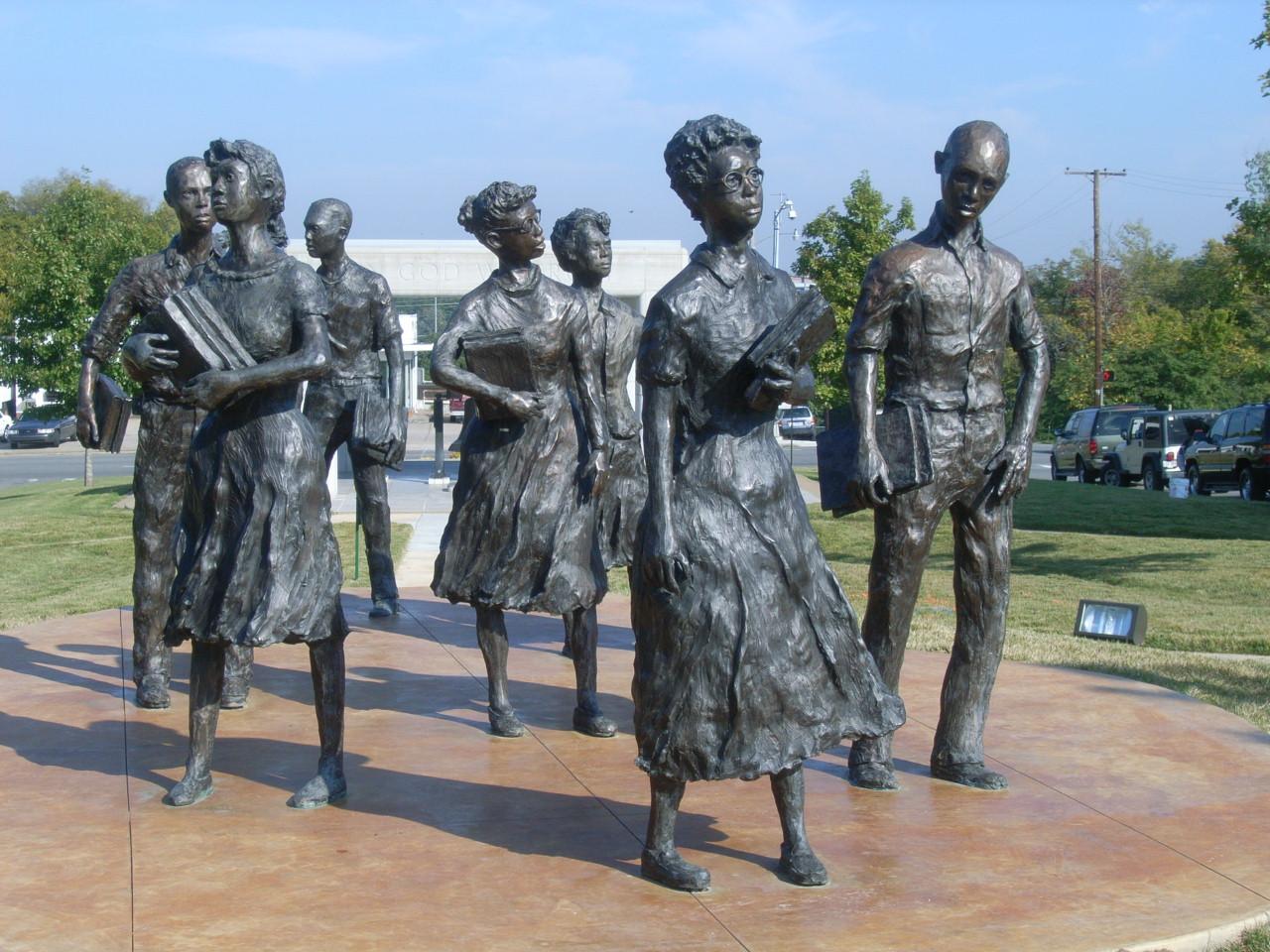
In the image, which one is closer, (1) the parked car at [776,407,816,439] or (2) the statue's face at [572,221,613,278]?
(2) the statue's face at [572,221,613,278]

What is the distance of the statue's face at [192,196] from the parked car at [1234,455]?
20.5 metres

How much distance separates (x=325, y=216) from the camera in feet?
27.7

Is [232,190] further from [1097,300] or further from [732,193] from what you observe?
[1097,300]

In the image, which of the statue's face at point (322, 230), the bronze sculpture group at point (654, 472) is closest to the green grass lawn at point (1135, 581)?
the bronze sculpture group at point (654, 472)

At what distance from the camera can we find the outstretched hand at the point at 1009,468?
537cm

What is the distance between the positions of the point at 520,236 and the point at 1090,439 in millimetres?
25356

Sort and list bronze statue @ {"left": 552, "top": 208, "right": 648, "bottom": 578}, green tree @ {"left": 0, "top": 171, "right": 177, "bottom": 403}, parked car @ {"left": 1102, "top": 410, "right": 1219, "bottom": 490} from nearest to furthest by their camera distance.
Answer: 1. bronze statue @ {"left": 552, "top": 208, "right": 648, "bottom": 578}
2. green tree @ {"left": 0, "top": 171, "right": 177, "bottom": 403}
3. parked car @ {"left": 1102, "top": 410, "right": 1219, "bottom": 490}

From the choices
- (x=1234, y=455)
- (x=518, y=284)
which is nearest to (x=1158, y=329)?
(x=1234, y=455)

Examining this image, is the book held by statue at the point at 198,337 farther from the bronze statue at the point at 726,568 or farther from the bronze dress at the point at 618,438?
the bronze dress at the point at 618,438

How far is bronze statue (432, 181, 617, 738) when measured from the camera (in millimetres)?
6344

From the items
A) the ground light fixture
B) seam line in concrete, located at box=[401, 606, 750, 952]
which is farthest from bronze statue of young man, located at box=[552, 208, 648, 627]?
the ground light fixture

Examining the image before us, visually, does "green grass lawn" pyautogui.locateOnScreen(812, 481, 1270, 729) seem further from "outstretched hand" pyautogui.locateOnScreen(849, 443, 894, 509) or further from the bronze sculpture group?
"outstretched hand" pyautogui.locateOnScreen(849, 443, 894, 509)

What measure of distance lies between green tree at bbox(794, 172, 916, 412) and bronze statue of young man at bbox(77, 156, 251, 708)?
68.2ft

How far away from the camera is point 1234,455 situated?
24875mm
